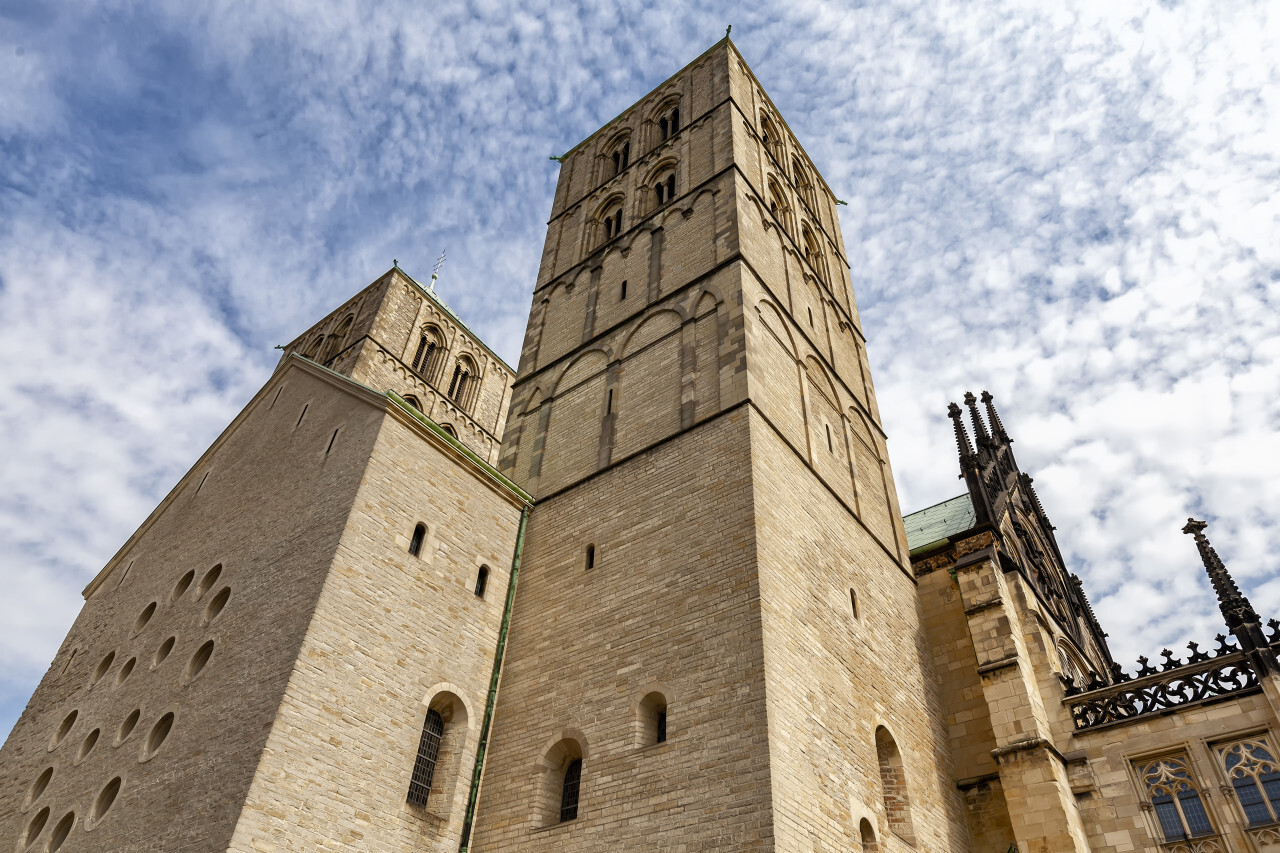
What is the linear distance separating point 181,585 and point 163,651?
5.31 ft

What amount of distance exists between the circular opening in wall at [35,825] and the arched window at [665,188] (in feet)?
57.4

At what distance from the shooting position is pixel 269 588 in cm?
1288

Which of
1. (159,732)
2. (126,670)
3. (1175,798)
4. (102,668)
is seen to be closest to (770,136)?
(1175,798)

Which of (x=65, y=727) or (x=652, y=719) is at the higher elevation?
(x=65, y=727)

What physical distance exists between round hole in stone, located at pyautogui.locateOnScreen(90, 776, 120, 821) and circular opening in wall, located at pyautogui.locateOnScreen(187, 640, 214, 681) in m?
1.64

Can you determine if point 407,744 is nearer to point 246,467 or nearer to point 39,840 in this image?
point 39,840

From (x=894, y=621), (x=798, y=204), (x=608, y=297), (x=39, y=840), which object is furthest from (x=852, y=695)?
(x=798, y=204)

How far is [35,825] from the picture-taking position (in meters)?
13.7

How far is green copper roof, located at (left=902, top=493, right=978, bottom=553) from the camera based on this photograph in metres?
22.5

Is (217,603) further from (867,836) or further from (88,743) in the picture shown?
(867,836)

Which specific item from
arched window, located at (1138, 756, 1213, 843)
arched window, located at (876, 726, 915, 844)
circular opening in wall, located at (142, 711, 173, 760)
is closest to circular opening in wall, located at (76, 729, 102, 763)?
circular opening in wall, located at (142, 711, 173, 760)

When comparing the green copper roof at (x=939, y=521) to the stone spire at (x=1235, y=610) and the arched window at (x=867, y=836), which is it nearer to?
the stone spire at (x=1235, y=610)

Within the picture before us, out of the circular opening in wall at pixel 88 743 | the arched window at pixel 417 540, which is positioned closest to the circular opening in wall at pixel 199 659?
the circular opening in wall at pixel 88 743

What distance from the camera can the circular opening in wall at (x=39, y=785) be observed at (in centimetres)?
1425
